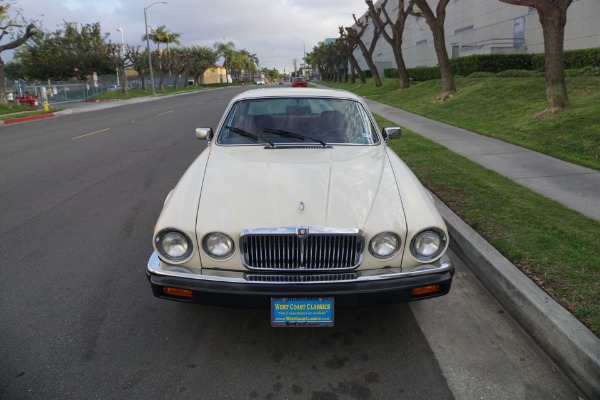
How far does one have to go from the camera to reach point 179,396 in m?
2.56

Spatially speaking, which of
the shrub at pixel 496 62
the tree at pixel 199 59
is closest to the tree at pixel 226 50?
the tree at pixel 199 59

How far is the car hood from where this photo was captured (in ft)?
9.15

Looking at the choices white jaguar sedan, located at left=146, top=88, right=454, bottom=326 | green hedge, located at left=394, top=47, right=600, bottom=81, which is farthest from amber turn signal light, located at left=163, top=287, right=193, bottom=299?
green hedge, located at left=394, top=47, right=600, bottom=81

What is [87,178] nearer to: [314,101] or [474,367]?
[314,101]

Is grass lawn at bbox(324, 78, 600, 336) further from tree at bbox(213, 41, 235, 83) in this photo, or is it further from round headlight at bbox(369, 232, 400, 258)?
tree at bbox(213, 41, 235, 83)

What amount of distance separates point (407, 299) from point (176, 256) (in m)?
1.44

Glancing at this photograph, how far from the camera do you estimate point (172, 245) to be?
112 inches

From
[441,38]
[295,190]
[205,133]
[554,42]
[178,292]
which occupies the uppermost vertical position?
[441,38]

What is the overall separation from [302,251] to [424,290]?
0.80 m

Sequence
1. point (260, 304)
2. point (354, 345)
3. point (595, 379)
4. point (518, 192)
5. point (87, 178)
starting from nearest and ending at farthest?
point (595, 379), point (260, 304), point (354, 345), point (518, 192), point (87, 178)

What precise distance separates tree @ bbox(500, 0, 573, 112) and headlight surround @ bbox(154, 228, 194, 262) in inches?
413

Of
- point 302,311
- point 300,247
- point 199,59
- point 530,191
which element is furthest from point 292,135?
point 199,59

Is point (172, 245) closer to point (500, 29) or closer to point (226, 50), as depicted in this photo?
point (500, 29)

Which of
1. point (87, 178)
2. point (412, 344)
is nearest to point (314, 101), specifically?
point (412, 344)
